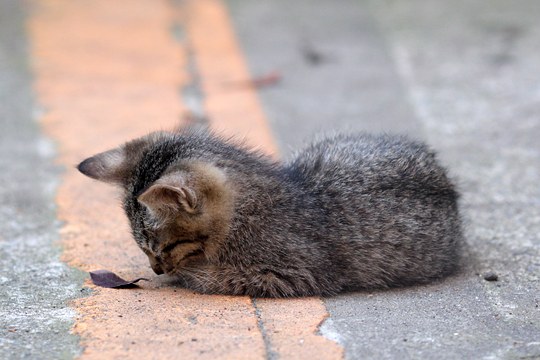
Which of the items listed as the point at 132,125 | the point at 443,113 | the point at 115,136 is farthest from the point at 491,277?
the point at 132,125

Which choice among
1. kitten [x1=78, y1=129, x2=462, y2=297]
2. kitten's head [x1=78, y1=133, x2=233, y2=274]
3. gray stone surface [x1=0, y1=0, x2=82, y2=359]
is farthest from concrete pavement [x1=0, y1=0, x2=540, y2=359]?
kitten's head [x1=78, y1=133, x2=233, y2=274]

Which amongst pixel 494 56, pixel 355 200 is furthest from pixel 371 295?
pixel 494 56

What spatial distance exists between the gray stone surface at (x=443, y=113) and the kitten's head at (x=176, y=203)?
2.39 feet

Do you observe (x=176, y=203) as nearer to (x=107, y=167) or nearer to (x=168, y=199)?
(x=168, y=199)

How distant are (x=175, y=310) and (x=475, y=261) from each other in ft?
6.09

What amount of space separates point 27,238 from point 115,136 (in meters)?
1.92

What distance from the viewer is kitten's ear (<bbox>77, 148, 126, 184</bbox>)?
5090 millimetres

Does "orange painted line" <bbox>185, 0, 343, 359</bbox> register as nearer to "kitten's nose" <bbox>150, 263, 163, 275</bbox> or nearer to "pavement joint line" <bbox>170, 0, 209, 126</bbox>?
"pavement joint line" <bbox>170, 0, 209, 126</bbox>

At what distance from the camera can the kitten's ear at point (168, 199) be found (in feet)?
14.8

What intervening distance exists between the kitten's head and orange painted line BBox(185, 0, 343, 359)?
456 millimetres

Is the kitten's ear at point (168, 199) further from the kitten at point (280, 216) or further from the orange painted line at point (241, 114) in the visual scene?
the orange painted line at point (241, 114)

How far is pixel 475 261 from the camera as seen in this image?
17.9 feet

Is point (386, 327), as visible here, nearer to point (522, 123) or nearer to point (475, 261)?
point (475, 261)

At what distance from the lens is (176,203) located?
15.4ft
